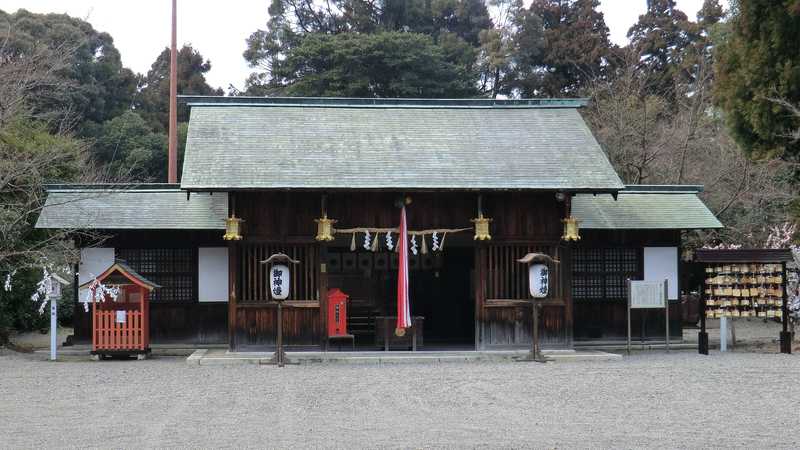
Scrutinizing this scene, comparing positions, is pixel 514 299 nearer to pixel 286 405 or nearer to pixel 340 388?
pixel 340 388

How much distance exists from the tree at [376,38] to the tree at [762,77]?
17736mm

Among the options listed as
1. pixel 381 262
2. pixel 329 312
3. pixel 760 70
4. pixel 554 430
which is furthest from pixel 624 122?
pixel 554 430

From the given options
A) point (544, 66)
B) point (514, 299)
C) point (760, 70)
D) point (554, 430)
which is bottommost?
point (554, 430)

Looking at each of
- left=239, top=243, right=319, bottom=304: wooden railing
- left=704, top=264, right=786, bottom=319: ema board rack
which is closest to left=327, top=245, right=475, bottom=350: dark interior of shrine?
left=239, top=243, right=319, bottom=304: wooden railing

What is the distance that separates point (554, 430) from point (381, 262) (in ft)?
32.7

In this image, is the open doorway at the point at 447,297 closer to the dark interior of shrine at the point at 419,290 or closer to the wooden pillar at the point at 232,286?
the dark interior of shrine at the point at 419,290

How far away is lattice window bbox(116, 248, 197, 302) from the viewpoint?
58.3ft

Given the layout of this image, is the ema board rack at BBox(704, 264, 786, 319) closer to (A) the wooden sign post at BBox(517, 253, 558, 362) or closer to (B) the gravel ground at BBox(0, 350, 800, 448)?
(B) the gravel ground at BBox(0, 350, 800, 448)

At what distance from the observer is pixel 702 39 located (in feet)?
125

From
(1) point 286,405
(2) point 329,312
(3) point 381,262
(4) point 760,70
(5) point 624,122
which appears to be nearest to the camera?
(1) point 286,405

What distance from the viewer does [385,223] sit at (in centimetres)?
1639

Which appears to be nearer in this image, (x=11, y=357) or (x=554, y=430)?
(x=554, y=430)

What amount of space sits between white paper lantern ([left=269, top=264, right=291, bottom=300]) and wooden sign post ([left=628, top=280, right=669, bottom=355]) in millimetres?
6760

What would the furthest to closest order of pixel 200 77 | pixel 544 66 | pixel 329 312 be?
pixel 200 77
pixel 544 66
pixel 329 312
